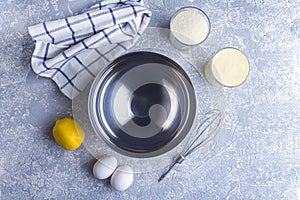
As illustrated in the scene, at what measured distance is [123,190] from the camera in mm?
999

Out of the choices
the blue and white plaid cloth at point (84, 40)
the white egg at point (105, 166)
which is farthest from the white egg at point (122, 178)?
the blue and white plaid cloth at point (84, 40)

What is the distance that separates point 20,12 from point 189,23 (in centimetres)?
35

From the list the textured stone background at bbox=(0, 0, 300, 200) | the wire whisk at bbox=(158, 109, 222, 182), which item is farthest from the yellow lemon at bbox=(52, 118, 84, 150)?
the wire whisk at bbox=(158, 109, 222, 182)

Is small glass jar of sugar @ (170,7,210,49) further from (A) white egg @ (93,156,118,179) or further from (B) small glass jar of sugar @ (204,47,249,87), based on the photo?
(A) white egg @ (93,156,118,179)

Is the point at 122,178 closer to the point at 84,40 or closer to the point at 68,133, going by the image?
the point at 68,133

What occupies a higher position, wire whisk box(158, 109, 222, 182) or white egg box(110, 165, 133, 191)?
wire whisk box(158, 109, 222, 182)

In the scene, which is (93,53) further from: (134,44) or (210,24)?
(210,24)

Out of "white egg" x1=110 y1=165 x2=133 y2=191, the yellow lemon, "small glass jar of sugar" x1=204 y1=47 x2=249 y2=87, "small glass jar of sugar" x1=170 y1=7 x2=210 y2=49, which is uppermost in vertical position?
"small glass jar of sugar" x1=170 y1=7 x2=210 y2=49

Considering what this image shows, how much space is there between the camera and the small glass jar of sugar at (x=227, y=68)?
3.18 ft

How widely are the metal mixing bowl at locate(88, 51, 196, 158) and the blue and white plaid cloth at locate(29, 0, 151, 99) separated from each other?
0.03 metres

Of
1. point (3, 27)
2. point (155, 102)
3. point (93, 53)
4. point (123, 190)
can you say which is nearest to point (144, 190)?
point (123, 190)

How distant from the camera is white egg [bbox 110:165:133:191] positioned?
962mm

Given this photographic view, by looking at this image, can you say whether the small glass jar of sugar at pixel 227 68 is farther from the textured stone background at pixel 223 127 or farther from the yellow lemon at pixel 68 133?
the yellow lemon at pixel 68 133

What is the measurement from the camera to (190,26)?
994mm
